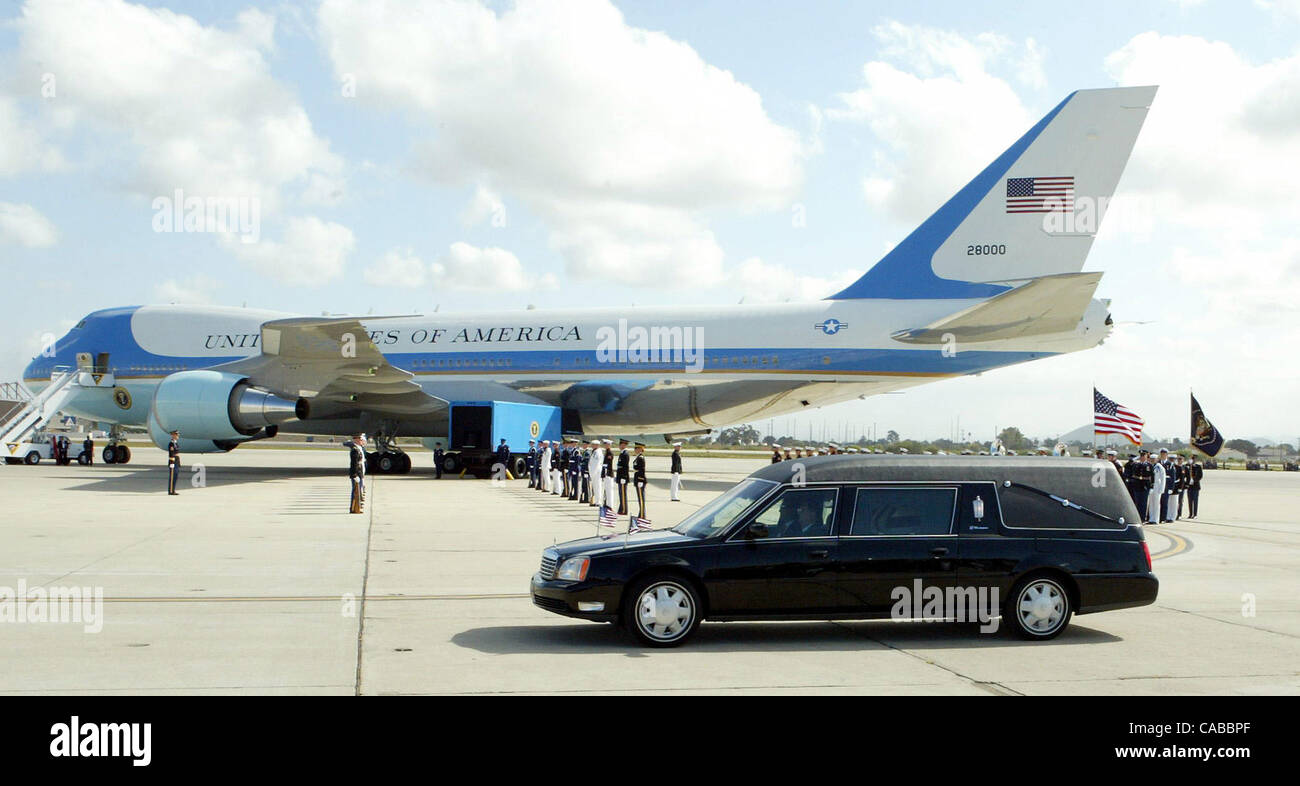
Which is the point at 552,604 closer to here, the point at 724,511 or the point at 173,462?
the point at 724,511

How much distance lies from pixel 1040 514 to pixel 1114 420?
804 inches

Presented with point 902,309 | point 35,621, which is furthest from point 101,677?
point 902,309

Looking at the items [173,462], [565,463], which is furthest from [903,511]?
[173,462]

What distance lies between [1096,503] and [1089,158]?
1999 cm

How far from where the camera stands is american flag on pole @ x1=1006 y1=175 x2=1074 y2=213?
26.8 meters

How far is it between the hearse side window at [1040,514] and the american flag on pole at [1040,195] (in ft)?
66.3

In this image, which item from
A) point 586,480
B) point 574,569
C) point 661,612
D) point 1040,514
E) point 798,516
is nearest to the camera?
point 661,612

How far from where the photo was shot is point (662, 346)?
101ft

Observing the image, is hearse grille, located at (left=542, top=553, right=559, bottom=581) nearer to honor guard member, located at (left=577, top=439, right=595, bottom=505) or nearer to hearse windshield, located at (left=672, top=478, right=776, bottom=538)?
hearse windshield, located at (left=672, top=478, right=776, bottom=538)

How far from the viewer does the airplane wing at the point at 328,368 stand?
26.8 meters

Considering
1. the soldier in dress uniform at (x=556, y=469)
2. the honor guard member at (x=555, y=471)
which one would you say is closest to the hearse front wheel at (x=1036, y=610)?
the soldier in dress uniform at (x=556, y=469)

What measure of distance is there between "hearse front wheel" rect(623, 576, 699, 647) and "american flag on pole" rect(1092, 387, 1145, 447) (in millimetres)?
21796
